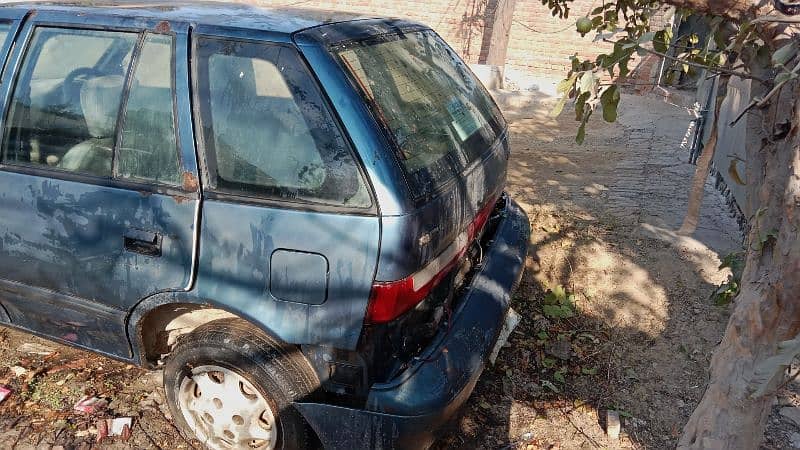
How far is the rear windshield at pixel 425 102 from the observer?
7.29 feet

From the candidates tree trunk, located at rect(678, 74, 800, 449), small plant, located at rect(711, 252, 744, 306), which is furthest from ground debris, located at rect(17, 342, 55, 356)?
small plant, located at rect(711, 252, 744, 306)

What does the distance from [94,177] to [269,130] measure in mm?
848

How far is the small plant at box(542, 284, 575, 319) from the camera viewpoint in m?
3.69

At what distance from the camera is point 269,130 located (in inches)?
85.5

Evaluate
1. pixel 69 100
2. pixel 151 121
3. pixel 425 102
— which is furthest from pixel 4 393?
pixel 425 102

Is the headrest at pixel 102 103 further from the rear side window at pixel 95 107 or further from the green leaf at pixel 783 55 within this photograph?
the green leaf at pixel 783 55

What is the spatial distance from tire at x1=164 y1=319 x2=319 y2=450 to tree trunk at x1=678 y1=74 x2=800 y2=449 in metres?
1.43

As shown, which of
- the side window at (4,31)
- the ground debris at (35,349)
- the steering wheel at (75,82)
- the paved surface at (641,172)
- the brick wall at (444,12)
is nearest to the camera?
the steering wheel at (75,82)

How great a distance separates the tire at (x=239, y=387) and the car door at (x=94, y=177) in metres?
0.28

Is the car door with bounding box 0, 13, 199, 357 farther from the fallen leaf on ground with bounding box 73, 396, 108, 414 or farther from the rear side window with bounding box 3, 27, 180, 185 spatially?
the fallen leaf on ground with bounding box 73, 396, 108, 414

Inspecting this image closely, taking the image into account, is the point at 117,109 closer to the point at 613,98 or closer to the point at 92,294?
the point at 92,294

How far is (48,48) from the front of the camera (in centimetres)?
257

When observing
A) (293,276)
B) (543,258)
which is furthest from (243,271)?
(543,258)

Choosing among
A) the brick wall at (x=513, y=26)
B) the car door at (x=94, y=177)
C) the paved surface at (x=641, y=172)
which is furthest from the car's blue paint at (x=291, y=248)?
the brick wall at (x=513, y=26)
